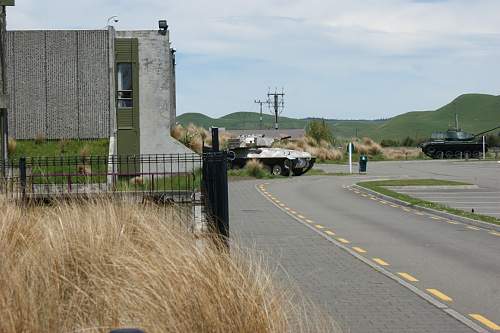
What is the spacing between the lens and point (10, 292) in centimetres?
559

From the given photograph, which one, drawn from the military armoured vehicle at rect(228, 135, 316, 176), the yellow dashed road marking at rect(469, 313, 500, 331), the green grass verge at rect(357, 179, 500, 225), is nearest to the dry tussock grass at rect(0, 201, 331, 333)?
the yellow dashed road marking at rect(469, 313, 500, 331)

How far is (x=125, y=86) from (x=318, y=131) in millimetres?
45964

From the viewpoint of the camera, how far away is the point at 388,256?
1315 cm

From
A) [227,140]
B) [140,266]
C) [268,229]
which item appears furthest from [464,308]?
[227,140]

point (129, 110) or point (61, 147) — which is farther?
point (129, 110)

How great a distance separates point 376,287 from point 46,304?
17.6ft

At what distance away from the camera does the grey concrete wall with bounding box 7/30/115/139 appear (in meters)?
35.7

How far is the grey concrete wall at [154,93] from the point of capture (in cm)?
3684

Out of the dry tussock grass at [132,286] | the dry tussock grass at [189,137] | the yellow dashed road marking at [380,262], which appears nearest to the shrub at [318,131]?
the dry tussock grass at [189,137]

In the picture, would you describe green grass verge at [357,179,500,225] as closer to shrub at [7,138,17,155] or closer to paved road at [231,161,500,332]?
paved road at [231,161,500,332]

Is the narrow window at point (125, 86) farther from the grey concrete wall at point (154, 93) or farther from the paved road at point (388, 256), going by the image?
the paved road at point (388, 256)

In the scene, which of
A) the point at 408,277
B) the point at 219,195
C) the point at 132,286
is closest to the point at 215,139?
the point at 219,195

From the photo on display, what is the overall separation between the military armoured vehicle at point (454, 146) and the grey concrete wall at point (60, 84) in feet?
143

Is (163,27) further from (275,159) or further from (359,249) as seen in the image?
(359,249)
